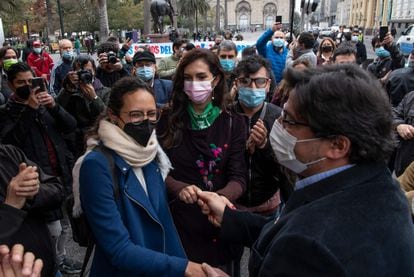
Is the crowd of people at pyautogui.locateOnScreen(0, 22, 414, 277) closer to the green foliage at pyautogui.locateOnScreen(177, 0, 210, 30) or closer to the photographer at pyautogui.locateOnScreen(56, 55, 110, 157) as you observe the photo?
the photographer at pyautogui.locateOnScreen(56, 55, 110, 157)

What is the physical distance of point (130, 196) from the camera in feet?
6.18

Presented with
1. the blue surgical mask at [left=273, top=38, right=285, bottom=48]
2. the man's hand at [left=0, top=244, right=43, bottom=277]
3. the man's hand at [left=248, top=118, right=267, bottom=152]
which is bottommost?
the man's hand at [left=0, top=244, right=43, bottom=277]

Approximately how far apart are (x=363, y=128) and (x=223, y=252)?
4.49 feet

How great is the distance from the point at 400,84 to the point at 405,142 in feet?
3.64

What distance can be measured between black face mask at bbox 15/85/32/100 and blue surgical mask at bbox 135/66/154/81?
1598 mm

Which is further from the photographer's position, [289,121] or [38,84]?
[38,84]

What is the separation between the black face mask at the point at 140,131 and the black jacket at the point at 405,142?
273 centimetres

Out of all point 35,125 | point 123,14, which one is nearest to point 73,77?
point 35,125

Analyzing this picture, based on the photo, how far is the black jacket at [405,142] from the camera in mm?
3832

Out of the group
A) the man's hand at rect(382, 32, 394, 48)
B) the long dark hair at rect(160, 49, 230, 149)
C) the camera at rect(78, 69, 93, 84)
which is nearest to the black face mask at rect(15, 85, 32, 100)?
the camera at rect(78, 69, 93, 84)

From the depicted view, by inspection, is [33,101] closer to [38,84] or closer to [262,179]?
[38,84]

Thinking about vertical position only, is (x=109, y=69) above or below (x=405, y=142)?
above

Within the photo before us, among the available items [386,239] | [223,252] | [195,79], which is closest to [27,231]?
[223,252]

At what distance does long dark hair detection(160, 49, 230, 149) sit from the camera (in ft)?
8.14
